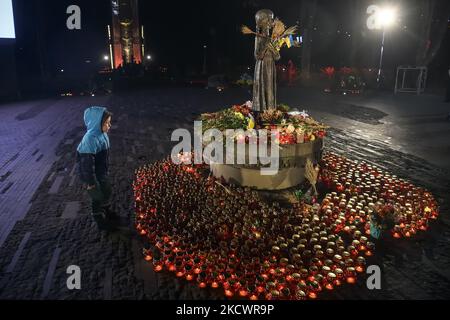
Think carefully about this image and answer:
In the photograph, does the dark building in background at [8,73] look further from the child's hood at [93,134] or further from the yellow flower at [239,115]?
the child's hood at [93,134]

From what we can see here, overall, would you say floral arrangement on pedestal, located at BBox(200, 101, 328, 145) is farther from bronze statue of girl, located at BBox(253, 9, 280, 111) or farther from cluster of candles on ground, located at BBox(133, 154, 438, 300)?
cluster of candles on ground, located at BBox(133, 154, 438, 300)

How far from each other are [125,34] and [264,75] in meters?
25.6

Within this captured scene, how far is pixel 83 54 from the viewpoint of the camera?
1137 inches

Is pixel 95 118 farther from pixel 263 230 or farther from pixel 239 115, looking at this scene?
pixel 239 115

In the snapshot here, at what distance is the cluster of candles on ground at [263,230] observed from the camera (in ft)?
15.5

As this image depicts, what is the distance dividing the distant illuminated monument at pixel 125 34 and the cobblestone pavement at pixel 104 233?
56.4 ft

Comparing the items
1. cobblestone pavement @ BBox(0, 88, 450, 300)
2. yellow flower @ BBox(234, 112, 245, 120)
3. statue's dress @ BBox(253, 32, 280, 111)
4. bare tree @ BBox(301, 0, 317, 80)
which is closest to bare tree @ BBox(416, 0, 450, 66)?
bare tree @ BBox(301, 0, 317, 80)

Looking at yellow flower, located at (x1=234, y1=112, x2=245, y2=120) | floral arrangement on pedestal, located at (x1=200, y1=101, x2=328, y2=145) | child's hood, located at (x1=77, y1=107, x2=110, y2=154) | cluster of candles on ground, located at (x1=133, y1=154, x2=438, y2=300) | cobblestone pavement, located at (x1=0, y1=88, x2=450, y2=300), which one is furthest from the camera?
yellow flower, located at (x1=234, y1=112, x2=245, y2=120)

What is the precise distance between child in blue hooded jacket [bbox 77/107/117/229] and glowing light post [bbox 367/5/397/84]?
2403cm

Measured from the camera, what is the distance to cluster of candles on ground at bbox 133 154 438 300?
4727 millimetres

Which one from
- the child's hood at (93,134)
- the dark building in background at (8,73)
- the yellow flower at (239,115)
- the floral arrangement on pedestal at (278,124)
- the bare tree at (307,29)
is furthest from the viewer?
the bare tree at (307,29)

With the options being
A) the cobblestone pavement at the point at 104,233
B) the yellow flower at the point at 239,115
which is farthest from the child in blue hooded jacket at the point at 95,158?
the yellow flower at the point at 239,115

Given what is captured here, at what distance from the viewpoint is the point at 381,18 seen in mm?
24766
